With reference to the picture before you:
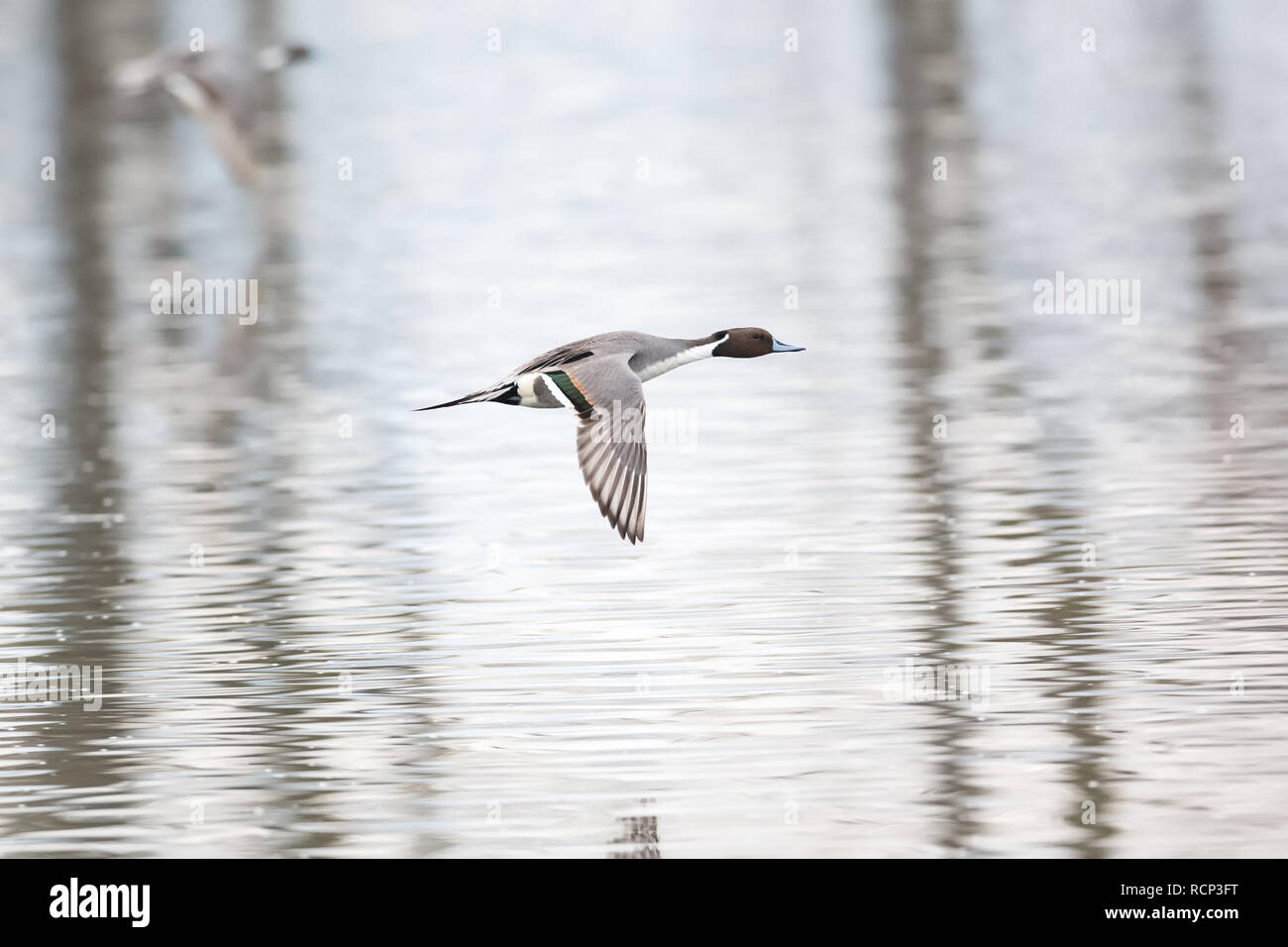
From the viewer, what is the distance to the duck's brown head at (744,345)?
13.2 m

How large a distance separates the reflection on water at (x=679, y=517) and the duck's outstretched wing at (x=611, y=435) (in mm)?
675

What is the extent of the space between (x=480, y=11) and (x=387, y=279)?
127 feet

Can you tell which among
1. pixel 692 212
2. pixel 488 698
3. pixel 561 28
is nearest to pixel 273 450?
pixel 488 698

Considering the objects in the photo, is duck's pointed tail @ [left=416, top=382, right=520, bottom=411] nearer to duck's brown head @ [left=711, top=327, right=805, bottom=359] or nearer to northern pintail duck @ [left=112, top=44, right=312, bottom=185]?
duck's brown head @ [left=711, top=327, right=805, bottom=359]

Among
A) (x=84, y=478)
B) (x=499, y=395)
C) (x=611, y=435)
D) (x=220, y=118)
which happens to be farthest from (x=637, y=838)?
(x=220, y=118)

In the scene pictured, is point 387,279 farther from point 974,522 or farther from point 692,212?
point 974,522

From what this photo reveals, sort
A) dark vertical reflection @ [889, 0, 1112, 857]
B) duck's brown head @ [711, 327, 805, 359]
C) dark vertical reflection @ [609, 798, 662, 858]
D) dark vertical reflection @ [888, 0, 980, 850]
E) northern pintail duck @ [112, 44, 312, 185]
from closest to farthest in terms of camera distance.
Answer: dark vertical reflection @ [609, 798, 662, 858], dark vertical reflection @ [889, 0, 1112, 857], dark vertical reflection @ [888, 0, 980, 850], duck's brown head @ [711, 327, 805, 359], northern pintail duck @ [112, 44, 312, 185]

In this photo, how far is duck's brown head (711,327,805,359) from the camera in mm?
13180

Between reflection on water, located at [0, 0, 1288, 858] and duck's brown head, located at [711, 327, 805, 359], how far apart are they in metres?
1.02

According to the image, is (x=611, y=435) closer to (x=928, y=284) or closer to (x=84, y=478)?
(x=84, y=478)

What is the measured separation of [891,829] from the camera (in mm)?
8633

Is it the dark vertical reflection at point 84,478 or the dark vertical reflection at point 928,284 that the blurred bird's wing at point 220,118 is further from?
the dark vertical reflection at point 928,284

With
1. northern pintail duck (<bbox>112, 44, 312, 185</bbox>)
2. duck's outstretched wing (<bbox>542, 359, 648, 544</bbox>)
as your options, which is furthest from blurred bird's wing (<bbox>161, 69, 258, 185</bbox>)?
duck's outstretched wing (<bbox>542, 359, 648, 544</bbox>)

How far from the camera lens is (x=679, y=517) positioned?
48.1 ft
